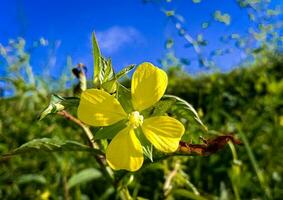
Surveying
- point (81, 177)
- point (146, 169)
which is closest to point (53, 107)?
point (81, 177)

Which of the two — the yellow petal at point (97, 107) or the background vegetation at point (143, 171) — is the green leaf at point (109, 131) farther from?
the background vegetation at point (143, 171)

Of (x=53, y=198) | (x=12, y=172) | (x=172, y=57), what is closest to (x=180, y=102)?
(x=53, y=198)

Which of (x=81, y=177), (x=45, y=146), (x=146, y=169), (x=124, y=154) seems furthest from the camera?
(x=146, y=169)

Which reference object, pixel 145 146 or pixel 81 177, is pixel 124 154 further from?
pixel 81 177

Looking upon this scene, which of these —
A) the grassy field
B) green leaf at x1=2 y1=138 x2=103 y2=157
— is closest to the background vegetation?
the grassy field

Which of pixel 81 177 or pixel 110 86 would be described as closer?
pixel 110 86
